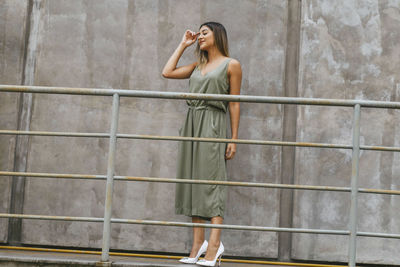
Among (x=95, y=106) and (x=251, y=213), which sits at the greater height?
(x=95, y=106)

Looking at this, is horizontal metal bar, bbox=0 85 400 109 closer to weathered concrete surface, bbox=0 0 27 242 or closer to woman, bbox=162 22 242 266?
woman, bbox=162 22 242 266

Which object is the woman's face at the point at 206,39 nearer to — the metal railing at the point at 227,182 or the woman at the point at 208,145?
the woman at the point at 208,145

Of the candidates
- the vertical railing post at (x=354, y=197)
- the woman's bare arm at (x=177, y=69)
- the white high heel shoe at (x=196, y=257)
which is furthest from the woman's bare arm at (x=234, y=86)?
the vertical railing post at (x=354, y=197)

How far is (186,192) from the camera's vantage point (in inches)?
123

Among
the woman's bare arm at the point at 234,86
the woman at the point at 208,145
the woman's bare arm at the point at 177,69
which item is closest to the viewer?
the woman at the point at 208,145

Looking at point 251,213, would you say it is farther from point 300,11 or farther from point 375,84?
point 300,11

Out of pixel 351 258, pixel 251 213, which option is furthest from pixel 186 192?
pixel 351 258

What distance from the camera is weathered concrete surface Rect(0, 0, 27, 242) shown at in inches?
151

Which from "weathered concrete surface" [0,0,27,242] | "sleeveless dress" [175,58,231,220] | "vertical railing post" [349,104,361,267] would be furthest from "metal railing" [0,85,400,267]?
"weathered concrete surface" [0,0,27,242]

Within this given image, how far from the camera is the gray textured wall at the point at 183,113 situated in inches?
146

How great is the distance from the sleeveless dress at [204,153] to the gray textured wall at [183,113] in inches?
25.2

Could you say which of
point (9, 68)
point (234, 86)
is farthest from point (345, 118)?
point (9, 68)

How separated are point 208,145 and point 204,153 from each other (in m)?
0.06

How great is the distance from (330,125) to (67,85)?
208 centimetres
